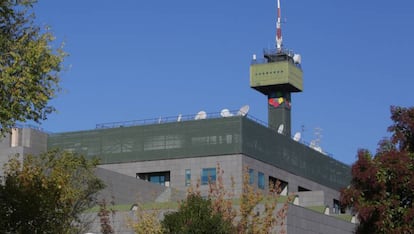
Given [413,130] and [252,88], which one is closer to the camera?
[413,130]

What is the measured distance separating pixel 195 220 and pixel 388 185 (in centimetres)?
879

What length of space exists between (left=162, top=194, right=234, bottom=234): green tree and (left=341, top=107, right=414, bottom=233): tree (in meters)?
6.18

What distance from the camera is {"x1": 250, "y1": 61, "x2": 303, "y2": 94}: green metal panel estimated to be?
162m

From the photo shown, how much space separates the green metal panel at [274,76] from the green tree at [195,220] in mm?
123941

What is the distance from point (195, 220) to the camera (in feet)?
121

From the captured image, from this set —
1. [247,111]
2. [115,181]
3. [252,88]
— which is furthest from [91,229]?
[252,88]

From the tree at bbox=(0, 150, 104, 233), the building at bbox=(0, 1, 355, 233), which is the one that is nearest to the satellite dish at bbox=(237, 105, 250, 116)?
the building at bbox=(0, 1, 355, 233)

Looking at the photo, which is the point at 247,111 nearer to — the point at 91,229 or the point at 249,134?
the point at 249,134

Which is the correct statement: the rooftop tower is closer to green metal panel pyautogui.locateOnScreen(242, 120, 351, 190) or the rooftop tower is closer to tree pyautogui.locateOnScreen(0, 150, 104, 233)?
green metal panel pyautogui.locateOnScreen(242, 120, 351, 190)

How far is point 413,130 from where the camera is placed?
40844mm

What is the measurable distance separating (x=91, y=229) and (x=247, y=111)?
127ft

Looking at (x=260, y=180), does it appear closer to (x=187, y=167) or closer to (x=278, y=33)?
(x=187, y=167)

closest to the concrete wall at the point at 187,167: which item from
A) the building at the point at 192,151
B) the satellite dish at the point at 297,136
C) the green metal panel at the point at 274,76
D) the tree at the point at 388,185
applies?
the building at the point at 192,151

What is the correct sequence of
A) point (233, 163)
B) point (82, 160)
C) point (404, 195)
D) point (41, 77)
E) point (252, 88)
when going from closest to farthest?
point (41, 77) → point (404, 195) → point (82, 160) → point (233, 163) → point (252, 88)
